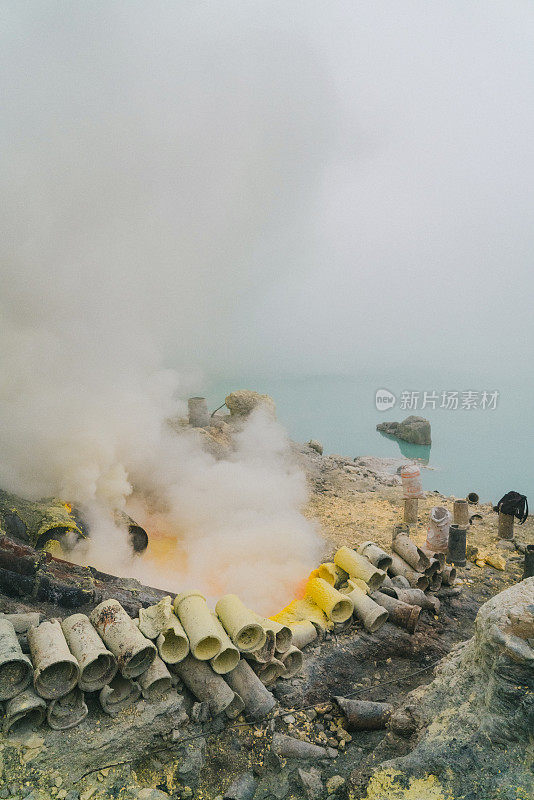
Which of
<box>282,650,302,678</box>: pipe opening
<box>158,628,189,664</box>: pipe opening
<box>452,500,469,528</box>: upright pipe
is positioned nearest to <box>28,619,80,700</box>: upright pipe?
<box>158,628,189,664</box>: pipe opening

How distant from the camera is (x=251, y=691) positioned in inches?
194

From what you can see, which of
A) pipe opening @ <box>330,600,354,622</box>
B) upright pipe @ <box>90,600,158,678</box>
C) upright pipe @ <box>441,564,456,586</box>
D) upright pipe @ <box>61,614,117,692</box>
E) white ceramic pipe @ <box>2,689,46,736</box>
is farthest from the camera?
upright pipe @ <box>441,564,456,586</box>

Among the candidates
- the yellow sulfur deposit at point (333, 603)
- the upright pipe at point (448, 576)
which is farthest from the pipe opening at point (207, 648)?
the upright pipe at point (448, 576)

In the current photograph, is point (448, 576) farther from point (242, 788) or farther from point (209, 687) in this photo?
point (242, 788)

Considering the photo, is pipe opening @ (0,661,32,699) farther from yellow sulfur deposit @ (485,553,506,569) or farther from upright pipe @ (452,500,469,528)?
upright pipe @ (452,500,469,528)

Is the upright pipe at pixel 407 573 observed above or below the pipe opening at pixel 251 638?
below

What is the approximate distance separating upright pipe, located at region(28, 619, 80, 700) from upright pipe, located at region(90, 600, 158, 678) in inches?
16.9

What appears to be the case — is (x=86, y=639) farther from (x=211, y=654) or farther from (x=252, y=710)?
(x=252, y=710)

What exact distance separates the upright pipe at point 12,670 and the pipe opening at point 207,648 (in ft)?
5.26

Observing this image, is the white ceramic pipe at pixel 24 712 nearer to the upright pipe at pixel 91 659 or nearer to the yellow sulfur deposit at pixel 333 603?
the upright pipe at pixel 91 659

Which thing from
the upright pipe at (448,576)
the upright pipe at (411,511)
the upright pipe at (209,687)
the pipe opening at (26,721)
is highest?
the pipe opening at (26,721)

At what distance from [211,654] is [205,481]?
6.55 m

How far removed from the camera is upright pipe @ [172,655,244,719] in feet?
15.4

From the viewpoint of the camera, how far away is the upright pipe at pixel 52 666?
13.6 ft
